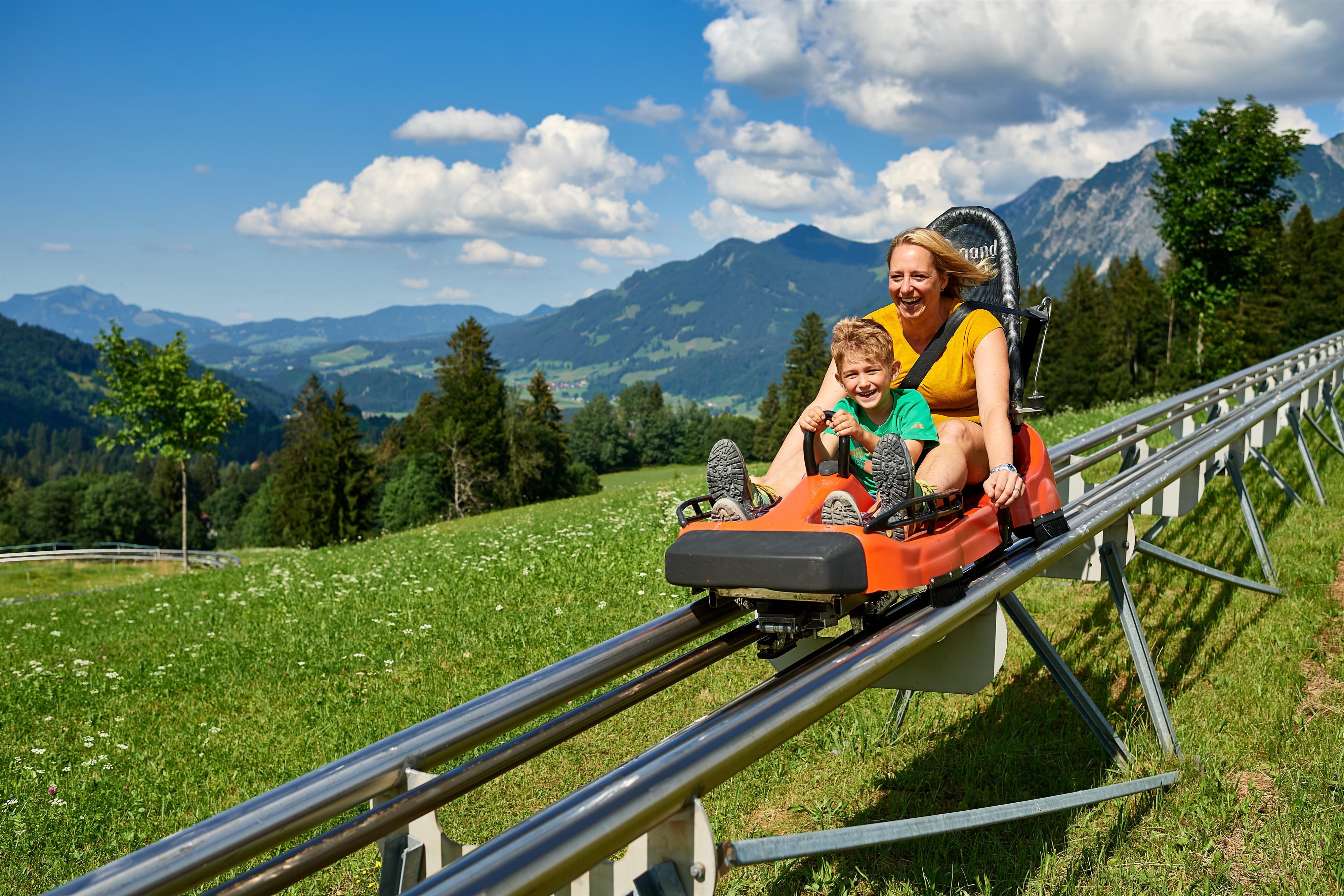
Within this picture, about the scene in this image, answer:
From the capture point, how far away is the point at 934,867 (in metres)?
3.76

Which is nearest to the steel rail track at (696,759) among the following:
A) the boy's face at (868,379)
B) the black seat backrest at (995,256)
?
the boy's face at (868,379)

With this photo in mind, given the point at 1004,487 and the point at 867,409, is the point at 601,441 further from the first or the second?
the point at 1004,487

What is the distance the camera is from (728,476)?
3.42 meters

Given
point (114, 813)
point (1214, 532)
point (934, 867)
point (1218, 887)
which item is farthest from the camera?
point (1214, 532)

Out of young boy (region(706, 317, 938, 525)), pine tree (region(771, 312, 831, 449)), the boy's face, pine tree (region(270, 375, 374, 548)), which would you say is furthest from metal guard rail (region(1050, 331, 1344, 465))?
pine tree (region(771, 312, 831, 449))

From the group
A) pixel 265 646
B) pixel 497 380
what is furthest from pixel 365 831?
pixel 497 380

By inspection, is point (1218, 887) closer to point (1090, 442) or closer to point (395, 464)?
point (1090, 442)

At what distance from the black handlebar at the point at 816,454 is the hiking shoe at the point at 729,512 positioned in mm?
391

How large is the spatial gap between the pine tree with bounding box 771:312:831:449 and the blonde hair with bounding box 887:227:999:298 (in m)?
71.9

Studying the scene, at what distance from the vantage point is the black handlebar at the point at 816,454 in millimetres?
3506

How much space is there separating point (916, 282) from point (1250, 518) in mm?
3990

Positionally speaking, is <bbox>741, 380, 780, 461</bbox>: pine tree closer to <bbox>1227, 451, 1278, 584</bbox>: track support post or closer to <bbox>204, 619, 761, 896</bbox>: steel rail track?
<bbox>1227, 451, 1278, 584</bbox>: track support post

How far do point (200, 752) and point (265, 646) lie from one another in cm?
260

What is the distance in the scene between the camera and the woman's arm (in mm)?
3633
